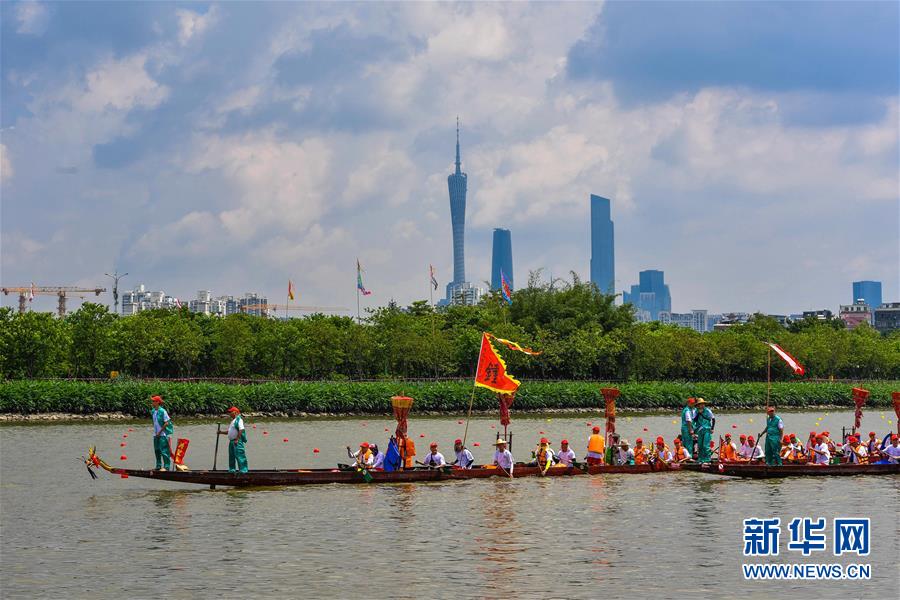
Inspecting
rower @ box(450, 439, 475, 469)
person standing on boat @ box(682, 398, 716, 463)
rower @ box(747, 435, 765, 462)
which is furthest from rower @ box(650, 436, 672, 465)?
rower @ box(450, 439, 475, 469)

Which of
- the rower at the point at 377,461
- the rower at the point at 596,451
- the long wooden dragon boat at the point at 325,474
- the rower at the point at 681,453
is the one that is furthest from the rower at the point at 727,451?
the rower at the point at 377,461

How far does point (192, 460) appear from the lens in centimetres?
4381

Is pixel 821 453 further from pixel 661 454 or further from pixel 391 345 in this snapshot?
pixel 391 345

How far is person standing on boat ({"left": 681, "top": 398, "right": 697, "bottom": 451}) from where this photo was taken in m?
38.0

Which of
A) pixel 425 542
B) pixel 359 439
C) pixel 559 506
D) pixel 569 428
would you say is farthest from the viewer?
pixel 569 428

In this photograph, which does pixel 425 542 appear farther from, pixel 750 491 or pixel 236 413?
pixel 750 491

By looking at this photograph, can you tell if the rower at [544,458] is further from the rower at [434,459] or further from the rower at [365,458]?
the rower at [365,458]

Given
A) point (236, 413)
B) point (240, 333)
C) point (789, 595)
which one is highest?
point (240, 333)

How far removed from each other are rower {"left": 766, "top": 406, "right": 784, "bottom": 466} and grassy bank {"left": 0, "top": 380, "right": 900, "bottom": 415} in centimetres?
3863

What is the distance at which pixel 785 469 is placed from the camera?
37031mm

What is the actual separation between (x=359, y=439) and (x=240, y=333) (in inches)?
1582

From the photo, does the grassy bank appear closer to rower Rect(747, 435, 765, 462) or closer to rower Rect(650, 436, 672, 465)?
rower Rect(650, 436, 672, 465)

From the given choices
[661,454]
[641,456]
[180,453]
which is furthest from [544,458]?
[180,453]

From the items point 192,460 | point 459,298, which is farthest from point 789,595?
point 459,298
